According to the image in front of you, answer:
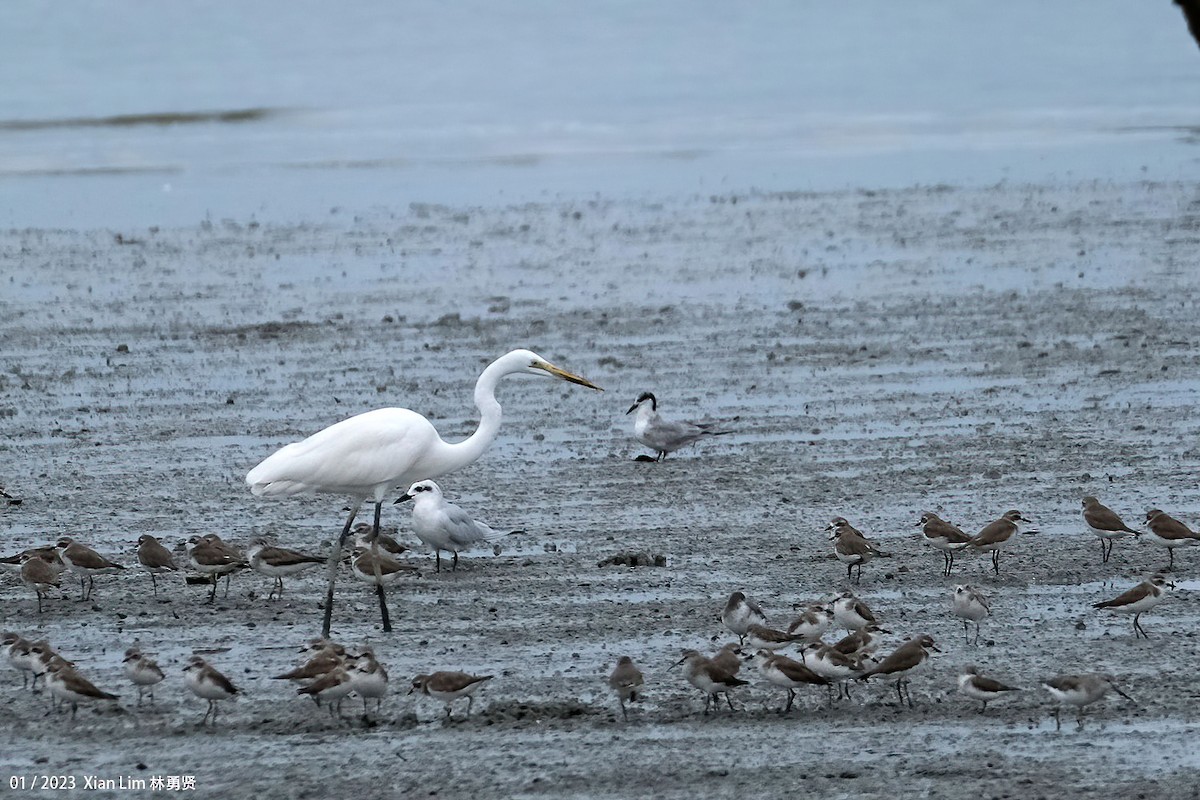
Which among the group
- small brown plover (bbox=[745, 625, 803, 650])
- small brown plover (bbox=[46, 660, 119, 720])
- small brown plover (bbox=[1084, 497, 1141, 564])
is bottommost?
small brown plover (bbox=[46, 660, 119, 720])

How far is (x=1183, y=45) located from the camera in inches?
2227

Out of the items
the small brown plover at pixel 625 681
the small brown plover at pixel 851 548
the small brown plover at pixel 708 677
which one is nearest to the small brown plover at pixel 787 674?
the small brown plover at pixel 708 677

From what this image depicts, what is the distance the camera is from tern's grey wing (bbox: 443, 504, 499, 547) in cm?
1143

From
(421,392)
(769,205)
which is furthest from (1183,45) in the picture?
(421,392)

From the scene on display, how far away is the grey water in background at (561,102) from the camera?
3016 centimetres

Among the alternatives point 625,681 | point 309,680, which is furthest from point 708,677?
point 309,680

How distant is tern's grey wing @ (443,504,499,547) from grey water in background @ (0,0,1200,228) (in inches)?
629

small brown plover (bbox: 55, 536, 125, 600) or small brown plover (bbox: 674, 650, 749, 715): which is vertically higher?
small brown plover (bbox: 55, 536, 125, 600)

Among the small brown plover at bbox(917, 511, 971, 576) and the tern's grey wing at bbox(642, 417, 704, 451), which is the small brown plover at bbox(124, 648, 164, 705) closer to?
the small brown plover at bbox(917, 511, 971, 576)

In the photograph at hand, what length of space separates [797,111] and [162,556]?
3286 cm

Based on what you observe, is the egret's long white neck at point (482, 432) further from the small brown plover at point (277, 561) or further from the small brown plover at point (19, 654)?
the small brown plover at point (19, 654)

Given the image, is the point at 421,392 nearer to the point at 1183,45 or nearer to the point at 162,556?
the point at 162,556

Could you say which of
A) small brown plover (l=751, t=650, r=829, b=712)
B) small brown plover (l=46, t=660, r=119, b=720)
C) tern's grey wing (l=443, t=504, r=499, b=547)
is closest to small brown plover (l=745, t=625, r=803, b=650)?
small brown plover (l=751, t=650, r=829, b=712)

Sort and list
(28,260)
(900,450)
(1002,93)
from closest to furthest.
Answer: (900,450)
(28,260)
(1002,93)
